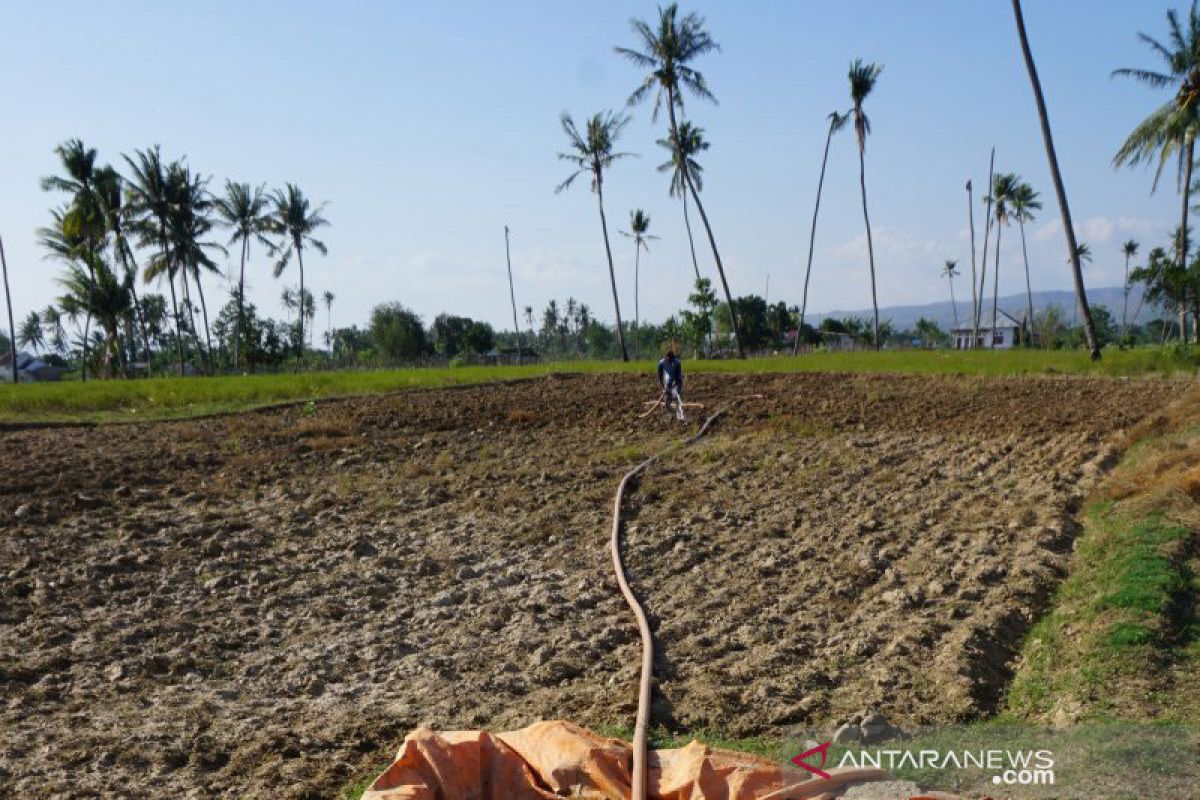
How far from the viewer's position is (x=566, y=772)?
3.91 meters

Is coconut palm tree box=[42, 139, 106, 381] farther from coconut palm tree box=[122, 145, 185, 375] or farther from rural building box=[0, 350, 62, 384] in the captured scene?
rural building box=[0, 350, 62, 384]

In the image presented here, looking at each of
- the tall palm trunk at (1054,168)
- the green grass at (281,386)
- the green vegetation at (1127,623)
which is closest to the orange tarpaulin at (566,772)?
the green vegetation at (1127,623)

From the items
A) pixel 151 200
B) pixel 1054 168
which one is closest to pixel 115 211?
pixel 151 200

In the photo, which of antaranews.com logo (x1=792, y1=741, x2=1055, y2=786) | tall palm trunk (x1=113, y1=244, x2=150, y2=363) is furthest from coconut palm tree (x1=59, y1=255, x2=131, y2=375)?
antaranews.com logo (x1=792, y1=741, x2=1055, y2=786)

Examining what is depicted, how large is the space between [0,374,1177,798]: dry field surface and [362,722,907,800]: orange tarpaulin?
0.61 m

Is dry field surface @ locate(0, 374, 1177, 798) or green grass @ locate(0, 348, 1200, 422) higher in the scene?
green grass @ locate(0, 348, 1200, 422)

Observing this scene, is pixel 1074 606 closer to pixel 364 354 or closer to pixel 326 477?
pixel 326 477

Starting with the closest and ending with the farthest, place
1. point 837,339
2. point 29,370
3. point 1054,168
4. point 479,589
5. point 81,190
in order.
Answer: point 479,589
point 1054,168
point 81,190
point 837,339
point 29,370

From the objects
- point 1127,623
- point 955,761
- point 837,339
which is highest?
point 837,339

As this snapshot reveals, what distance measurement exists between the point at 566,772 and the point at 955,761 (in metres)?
1.51

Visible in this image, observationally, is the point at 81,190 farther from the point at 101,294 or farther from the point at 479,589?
the point at 479,589

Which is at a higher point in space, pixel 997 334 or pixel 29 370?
pixel 29 370

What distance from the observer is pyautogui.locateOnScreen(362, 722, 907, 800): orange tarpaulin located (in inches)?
144

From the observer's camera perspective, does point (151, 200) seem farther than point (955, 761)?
Yes
